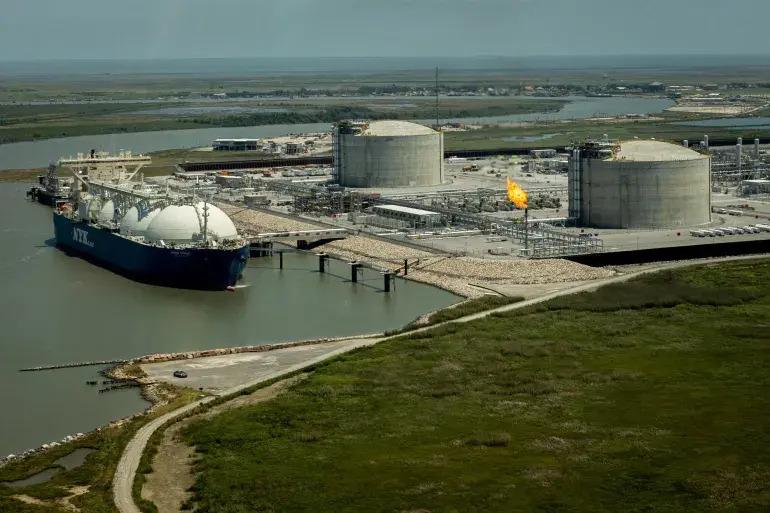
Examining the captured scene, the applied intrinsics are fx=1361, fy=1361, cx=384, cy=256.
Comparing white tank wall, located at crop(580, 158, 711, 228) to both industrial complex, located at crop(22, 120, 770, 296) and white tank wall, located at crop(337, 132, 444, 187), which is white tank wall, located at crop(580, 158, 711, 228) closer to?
industrial complex, located at crop(22, 120, 770, 296)

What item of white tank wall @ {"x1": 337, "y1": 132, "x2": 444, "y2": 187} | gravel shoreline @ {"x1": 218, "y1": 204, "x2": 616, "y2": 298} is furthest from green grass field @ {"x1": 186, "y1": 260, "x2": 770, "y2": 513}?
white tank wall @ {"x1": 337, "y1": 132, "x2": 444, "y2": 187}

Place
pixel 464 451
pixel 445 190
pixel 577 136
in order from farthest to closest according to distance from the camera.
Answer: pixel 577 136 → pixel 445 190 → pixel 464 451

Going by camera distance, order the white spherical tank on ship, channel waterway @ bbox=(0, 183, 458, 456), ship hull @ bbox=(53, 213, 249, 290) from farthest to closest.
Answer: the white spherical tank on ship → ship hull @ bbox=(53, 213, 249, 290) → channel waterway @ bbox=(0, 183, 458, 456)

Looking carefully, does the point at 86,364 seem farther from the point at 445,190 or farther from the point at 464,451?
the point at 445,190

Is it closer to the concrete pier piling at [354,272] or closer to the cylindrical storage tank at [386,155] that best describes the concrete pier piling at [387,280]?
the concrete pier piling at [354,272]

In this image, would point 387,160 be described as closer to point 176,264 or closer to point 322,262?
point 322,262

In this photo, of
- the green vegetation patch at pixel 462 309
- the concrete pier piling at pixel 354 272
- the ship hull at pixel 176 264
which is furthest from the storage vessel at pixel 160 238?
→ the green vegetation patch at pixel 462 309

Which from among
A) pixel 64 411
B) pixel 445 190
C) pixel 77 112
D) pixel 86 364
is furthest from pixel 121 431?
pixel 77 112
